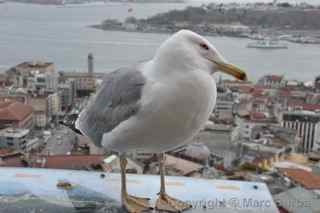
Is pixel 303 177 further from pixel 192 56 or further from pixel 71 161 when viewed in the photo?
pixel 192 56

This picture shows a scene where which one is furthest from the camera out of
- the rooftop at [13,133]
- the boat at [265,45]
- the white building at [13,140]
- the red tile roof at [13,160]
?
the boat at [265,45]

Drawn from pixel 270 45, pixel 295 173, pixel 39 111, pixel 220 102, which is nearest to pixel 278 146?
pixel 295 173

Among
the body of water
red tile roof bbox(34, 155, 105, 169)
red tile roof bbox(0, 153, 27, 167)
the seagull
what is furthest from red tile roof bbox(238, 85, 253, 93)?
the seagull

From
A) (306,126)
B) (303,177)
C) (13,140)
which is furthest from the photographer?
(306,126)

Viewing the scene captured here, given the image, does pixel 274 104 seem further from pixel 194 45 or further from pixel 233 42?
pixel 233 42

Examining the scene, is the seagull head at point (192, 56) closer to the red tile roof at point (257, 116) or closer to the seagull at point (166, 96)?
the seagull at point (166, 96)

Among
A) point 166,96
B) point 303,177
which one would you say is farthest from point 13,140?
point 166,96

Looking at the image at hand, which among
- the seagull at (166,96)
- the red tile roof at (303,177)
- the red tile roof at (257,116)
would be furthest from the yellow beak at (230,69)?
the red tile roof at (257,116)
